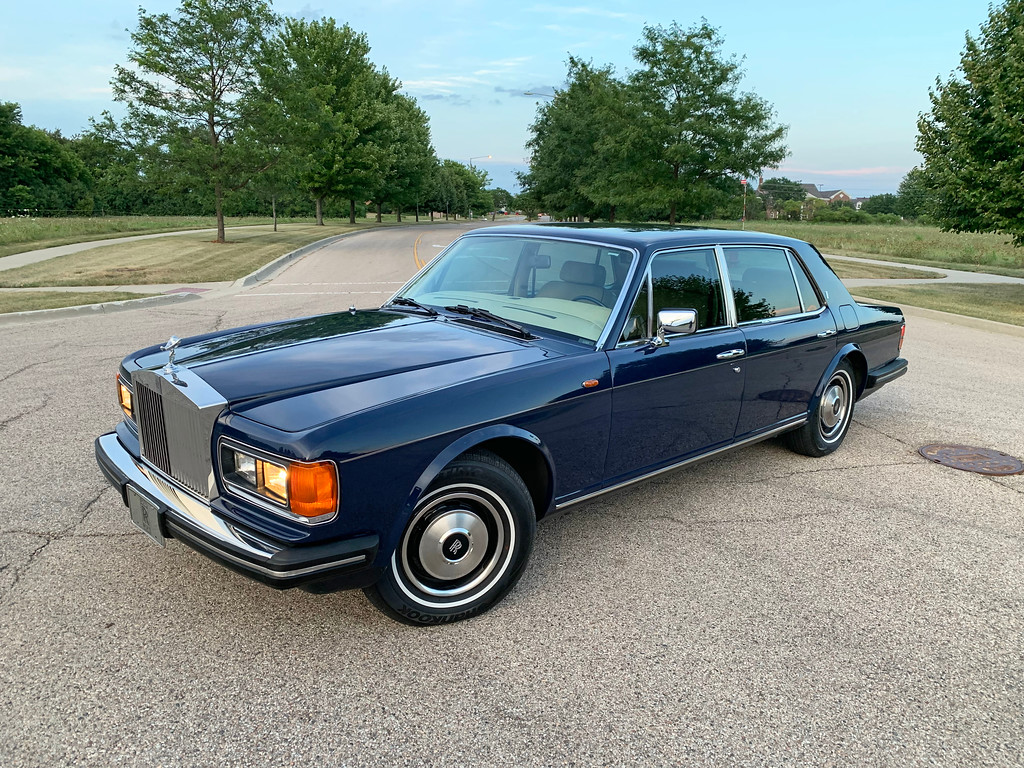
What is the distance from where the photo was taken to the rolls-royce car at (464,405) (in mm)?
2713

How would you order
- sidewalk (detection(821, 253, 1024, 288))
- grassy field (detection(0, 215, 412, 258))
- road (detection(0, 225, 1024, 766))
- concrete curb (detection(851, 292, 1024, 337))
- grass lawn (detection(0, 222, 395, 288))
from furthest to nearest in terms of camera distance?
grassy field (detection(0, 215, 412, 258)), sidewalk (detection(821, 253, 1024, 288)), grass lawn (detection(0, 222, 395, 288)), concrete curb (detection(851, 292, 1024, 337)), road (detection(0, 225, 1024, 766))

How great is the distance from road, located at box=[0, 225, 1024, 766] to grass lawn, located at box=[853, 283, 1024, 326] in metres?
10.2

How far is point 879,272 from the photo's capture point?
831 inches

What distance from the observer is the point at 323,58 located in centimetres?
4231

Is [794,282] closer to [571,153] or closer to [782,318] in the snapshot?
[782,318]

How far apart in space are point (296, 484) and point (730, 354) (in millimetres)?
2642

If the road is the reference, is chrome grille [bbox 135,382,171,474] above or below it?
above

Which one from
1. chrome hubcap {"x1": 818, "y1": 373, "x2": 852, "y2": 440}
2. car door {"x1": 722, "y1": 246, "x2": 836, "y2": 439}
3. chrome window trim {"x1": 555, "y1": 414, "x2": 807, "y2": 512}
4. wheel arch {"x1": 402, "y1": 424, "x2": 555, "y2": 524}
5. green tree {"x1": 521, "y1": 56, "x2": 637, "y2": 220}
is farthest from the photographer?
green tree {"x1": 521, "y1": 56, "x2": 637, "y2": 220}

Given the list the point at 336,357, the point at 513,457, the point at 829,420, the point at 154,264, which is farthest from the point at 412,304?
the point at 154,264

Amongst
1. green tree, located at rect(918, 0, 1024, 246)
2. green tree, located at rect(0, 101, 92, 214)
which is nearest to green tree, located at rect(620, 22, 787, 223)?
green tree, located at rect(918, 0, 1024, 246)

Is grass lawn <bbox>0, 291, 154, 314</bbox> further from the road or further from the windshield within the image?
the windshield

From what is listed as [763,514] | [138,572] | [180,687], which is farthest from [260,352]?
[763,514]

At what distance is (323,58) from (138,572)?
44448mm

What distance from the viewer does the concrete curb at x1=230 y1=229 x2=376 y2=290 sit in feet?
54.2
